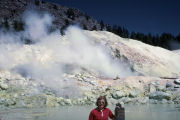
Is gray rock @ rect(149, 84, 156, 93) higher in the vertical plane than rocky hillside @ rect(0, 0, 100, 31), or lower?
lower

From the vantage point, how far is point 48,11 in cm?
11169

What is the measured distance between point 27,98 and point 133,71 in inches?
736

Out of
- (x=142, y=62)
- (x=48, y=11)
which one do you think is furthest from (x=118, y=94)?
(x=48, y=11)

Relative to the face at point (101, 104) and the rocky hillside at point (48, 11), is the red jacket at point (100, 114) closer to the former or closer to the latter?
the face at point (101, 104)

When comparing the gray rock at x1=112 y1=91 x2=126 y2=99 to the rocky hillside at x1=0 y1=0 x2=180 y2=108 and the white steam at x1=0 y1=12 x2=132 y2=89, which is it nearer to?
the rocky hillside at x1=0 y1=0 x2=180 y2=108

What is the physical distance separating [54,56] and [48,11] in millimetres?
81507

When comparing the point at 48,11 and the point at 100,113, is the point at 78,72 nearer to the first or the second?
the point at 100,113

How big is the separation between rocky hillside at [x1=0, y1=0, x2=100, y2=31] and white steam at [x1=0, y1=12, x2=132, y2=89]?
157 ft

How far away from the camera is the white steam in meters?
30.6

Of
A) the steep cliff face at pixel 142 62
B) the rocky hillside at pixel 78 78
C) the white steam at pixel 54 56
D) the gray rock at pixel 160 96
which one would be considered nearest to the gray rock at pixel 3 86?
the rocky hillside at pixel 78 78

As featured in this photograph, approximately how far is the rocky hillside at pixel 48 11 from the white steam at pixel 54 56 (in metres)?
47.8

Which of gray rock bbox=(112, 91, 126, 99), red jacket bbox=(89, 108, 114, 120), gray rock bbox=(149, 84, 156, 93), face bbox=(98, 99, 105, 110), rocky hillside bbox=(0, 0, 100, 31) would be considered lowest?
gray rock bbox=(112, 91, 126, 99)

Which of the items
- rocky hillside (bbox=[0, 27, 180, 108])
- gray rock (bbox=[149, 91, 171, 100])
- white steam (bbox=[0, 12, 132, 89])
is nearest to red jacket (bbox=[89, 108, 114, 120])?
rocky hillside (bbox=[0, 27, 180, 108])

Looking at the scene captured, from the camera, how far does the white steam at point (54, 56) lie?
30.6 meters
